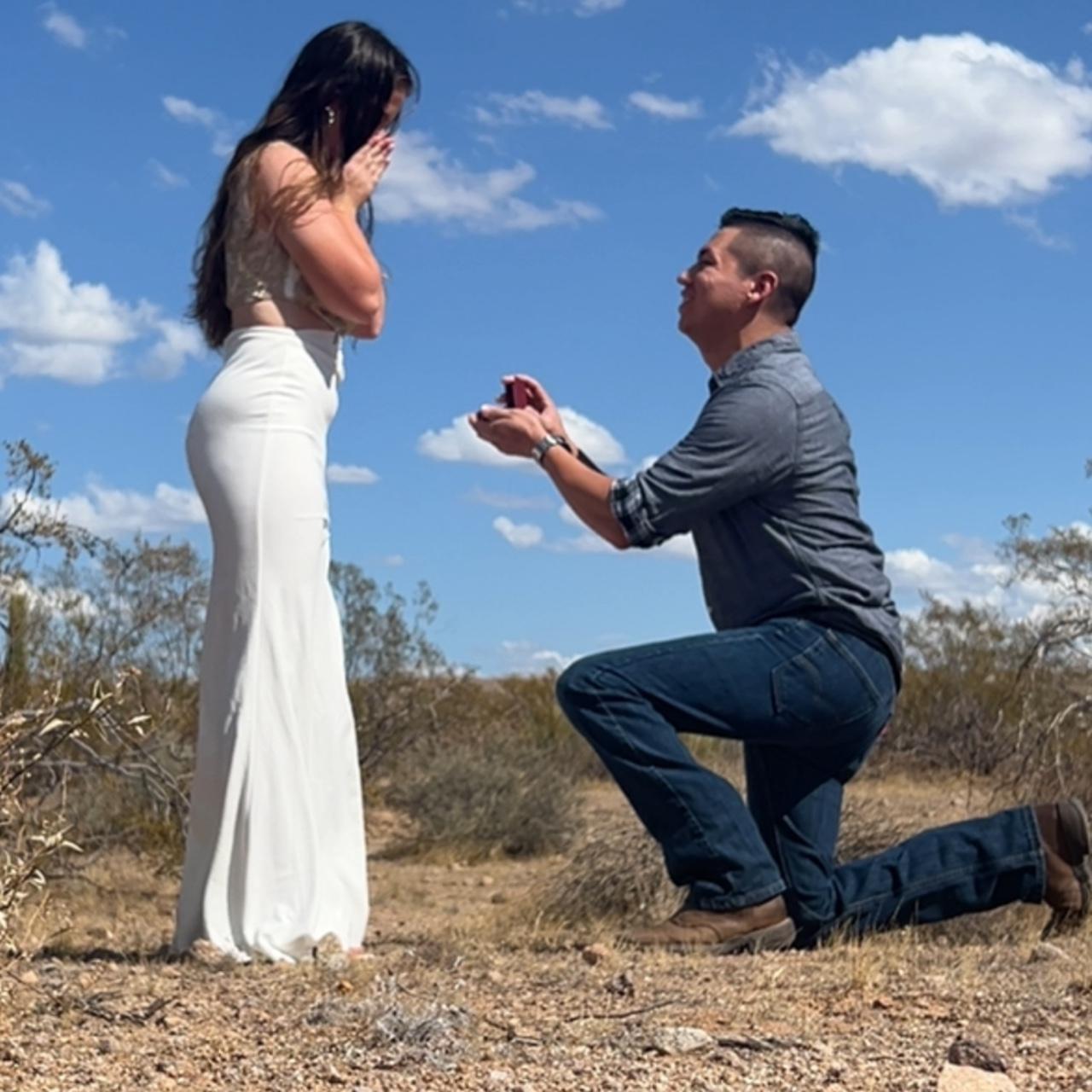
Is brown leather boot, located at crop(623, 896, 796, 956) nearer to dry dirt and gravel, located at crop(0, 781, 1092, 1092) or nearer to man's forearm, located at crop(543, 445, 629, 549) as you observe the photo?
dry dirt and gravel, located at crop(0, 781, 1092, 1092)

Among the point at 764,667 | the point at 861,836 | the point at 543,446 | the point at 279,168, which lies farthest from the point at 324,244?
the point at 861,836

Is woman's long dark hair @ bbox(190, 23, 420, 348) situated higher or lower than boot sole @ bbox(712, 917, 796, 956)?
higher

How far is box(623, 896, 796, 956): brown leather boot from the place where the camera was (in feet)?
16.2

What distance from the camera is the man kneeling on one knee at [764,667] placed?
5023 mm

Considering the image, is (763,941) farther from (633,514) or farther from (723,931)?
(633,514)

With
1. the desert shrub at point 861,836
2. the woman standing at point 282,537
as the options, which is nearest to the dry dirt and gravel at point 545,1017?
the woman standing at point 282,537

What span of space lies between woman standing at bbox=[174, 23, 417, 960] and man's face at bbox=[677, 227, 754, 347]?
99 cm

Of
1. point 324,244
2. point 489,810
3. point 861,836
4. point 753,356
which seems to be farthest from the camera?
point 489,810

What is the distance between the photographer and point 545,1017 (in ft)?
12.2

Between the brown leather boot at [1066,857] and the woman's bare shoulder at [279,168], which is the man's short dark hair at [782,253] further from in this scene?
the brown leather boot at [1066,857]

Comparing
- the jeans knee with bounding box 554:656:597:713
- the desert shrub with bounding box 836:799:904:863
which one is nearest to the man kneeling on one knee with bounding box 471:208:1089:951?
the jeans knee with bounding box 554:656:597:713

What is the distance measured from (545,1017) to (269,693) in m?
1.41

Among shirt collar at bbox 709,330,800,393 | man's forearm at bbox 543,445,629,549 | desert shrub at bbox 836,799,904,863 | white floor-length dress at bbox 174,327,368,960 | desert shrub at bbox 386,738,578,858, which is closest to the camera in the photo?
white floor-length dress at bbox 174,327,368,960

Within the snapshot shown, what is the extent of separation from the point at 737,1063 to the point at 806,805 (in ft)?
6.86
